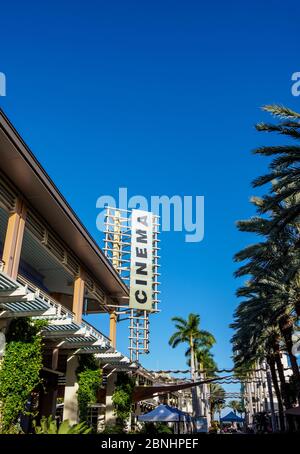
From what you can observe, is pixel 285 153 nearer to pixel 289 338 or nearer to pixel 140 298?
pixel 289 338

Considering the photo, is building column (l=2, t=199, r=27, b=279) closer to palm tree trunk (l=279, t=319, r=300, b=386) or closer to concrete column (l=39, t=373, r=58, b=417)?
concrete column (l=39, t=373, r=58, b=417)

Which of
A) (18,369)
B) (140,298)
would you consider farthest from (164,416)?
(18,369)

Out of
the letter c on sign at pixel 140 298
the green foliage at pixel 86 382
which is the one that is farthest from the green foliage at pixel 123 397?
the letter c on sign at pixel 140 298

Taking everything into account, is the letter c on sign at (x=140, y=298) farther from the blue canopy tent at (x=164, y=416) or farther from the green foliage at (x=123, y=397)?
the blue canopy tent at (x=164, y=416)

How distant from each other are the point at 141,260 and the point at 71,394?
20.5 m

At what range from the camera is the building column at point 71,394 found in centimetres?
2098

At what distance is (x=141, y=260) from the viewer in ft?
135

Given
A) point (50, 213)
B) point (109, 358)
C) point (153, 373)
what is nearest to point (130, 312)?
point (153, 373)

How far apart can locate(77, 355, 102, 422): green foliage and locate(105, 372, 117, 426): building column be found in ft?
17.3

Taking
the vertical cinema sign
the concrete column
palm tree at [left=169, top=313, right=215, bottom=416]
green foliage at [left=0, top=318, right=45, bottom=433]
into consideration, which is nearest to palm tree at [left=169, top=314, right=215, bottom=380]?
palm tree at [left=169, top=313, right=215, bottom=416]

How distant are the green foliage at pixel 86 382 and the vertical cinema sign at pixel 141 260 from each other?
33.7 feet

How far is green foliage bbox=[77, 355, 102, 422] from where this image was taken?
21.5 meters

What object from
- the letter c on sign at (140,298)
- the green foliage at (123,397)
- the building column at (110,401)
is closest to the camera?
the building column at (110,401)

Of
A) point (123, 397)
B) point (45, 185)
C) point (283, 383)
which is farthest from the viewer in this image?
point (283, 383)
